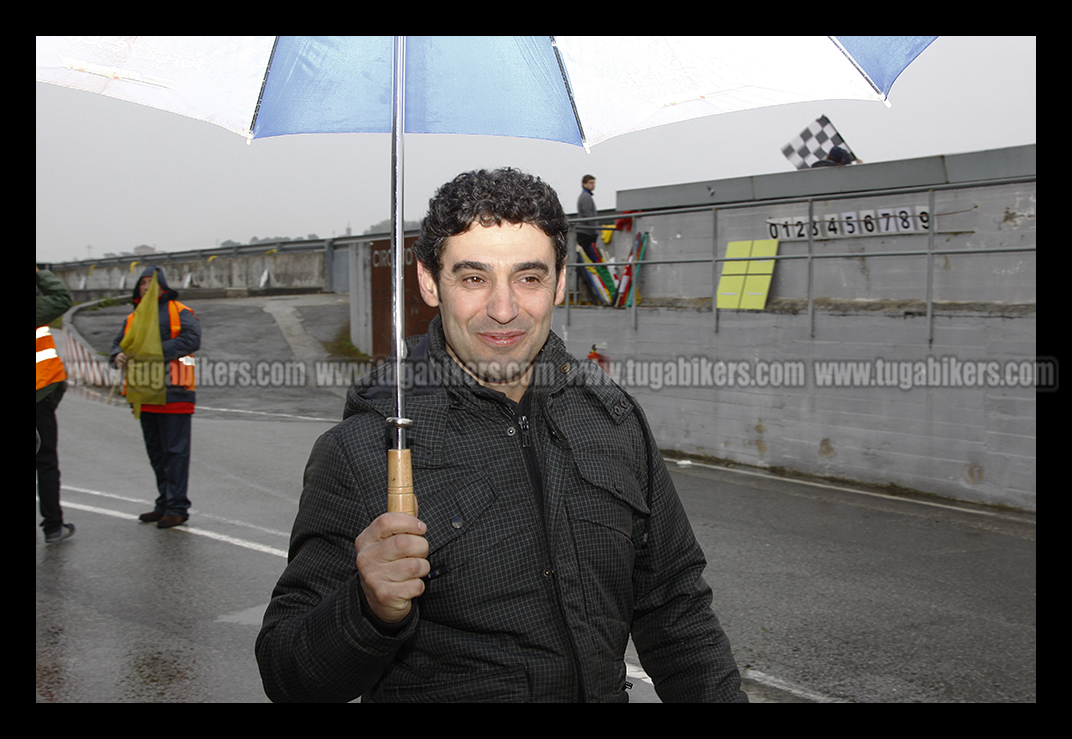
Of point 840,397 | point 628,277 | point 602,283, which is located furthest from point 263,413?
point 840,397

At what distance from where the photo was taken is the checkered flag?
1513cm

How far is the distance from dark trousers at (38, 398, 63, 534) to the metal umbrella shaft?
241 inches

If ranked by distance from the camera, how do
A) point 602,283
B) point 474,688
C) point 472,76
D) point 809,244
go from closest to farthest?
point 474,688, point 472,76, point 809,244, point 602,283

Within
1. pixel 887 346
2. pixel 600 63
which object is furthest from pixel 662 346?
pixel 600 63

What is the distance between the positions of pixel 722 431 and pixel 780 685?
727 cm

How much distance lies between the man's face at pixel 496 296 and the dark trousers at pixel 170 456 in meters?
6.30

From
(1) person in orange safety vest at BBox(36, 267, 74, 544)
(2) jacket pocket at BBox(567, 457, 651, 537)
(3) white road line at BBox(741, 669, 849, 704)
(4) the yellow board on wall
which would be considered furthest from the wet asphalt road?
(2) jacket pocket at BBox(567, 457, 651, 537)

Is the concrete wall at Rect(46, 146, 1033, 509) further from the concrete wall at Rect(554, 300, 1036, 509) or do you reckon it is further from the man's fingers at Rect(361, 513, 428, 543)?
the man's fingers at Rect(361, 513, 428, 543)

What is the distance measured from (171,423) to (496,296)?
21.4ft

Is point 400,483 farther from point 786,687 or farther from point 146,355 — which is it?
point 146,355

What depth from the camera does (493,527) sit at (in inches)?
70.7

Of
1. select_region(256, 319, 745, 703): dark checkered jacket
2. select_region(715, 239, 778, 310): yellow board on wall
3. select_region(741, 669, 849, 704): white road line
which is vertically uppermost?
select_region(715, 239, 778, 310): yellow board on wall

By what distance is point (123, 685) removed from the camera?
4.44 m
